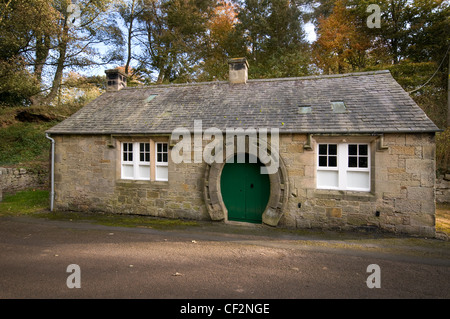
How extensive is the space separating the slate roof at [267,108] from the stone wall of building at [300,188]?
46 centimetres

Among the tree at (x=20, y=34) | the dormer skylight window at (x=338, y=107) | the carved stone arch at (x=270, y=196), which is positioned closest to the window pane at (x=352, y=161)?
the dormer skylight window at (x=338, y=107)

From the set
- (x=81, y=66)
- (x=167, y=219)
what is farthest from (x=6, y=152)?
(x=167, y=219)

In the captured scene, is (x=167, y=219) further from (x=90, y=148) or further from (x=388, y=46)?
(x=388, y=46)

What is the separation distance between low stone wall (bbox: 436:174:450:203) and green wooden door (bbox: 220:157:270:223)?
9318 millimetres

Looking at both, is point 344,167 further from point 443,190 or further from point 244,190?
point 443,190

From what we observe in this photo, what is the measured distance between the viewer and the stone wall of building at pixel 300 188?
7.30m

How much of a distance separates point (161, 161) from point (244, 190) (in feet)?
11.1

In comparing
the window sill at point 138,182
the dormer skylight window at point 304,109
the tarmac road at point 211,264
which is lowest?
the tarmac road at point 211,264

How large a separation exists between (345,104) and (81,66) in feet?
61.2

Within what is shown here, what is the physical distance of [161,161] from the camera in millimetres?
9688

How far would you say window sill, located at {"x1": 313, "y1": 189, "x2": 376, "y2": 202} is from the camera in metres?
7.62

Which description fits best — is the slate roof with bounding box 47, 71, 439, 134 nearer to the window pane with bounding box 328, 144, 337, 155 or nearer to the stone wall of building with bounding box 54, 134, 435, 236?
the stone wall of building with bounding box 54, 134, 435, 236

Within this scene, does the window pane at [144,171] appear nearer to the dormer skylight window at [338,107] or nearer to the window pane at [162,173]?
the window pane at [162,173]

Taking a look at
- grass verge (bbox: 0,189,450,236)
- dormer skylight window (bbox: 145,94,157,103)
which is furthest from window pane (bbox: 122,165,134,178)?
dormer skylight window (bbox: 145,94,157,103)
